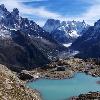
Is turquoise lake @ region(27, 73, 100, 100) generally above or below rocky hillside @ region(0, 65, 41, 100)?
below

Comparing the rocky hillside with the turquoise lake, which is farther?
the turquoise lake

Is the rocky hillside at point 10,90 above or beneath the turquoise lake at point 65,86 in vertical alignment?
above

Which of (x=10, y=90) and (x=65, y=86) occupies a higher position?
(x=10, y=90)

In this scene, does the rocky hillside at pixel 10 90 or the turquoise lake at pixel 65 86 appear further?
the turquoise lake at pixel 65 86

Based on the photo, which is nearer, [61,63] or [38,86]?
[38,86]

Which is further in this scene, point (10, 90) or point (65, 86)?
point (65, 86)

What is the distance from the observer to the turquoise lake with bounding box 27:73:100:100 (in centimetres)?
8181

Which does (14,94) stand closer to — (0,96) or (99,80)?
(0,96)

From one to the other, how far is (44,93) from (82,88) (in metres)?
13.2

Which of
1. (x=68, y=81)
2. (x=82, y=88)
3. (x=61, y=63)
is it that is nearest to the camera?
(x=82, y=88)

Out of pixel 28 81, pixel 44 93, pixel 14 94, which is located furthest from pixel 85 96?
pixel 28 81

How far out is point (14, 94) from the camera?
59.2m

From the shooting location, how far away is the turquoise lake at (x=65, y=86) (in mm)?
81812

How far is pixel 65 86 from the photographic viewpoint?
95.6 metres
